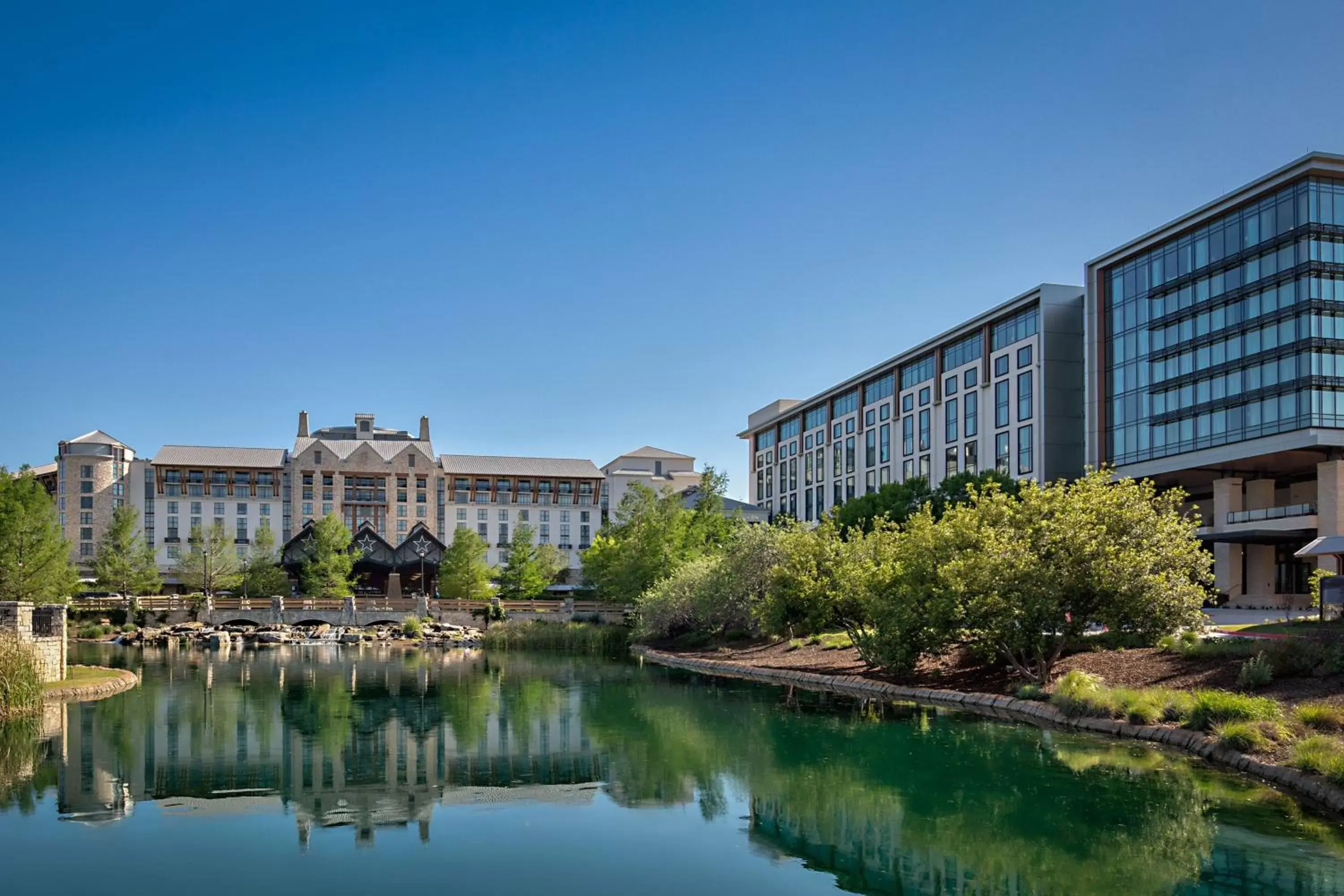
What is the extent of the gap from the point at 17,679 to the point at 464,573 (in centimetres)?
6268

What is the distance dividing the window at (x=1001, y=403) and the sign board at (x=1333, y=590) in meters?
39.9

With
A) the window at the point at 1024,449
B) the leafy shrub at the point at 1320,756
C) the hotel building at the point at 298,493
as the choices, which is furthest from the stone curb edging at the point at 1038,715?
the hotel building at the point at 298,493

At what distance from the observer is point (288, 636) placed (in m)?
73.2

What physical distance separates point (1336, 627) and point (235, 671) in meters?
40.6

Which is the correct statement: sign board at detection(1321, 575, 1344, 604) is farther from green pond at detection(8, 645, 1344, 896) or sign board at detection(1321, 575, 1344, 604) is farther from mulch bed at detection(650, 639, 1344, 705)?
green pond at detection(8, 645, 1344, 896)

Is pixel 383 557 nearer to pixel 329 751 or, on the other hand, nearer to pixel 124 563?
pixel 124 563

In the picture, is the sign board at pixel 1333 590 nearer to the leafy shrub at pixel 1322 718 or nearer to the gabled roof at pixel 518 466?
the leafy shrub at pixel 1322 718

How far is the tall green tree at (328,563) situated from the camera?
87500 millimetres

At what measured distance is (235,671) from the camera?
154ft

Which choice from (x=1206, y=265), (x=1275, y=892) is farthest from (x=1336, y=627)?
(x=1206, y=265)

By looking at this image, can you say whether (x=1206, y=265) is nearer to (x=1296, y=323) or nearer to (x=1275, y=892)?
(x=1296, y=323)

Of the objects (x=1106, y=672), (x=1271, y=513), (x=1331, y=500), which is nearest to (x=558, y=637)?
(x=1271, y=513)

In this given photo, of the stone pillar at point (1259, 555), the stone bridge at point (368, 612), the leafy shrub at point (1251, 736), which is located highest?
the stone pillar at point (1259, 555)

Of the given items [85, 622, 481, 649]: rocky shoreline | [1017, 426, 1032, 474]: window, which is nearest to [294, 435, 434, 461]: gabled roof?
[85, 622, 481, 649]: rocky shoreline
